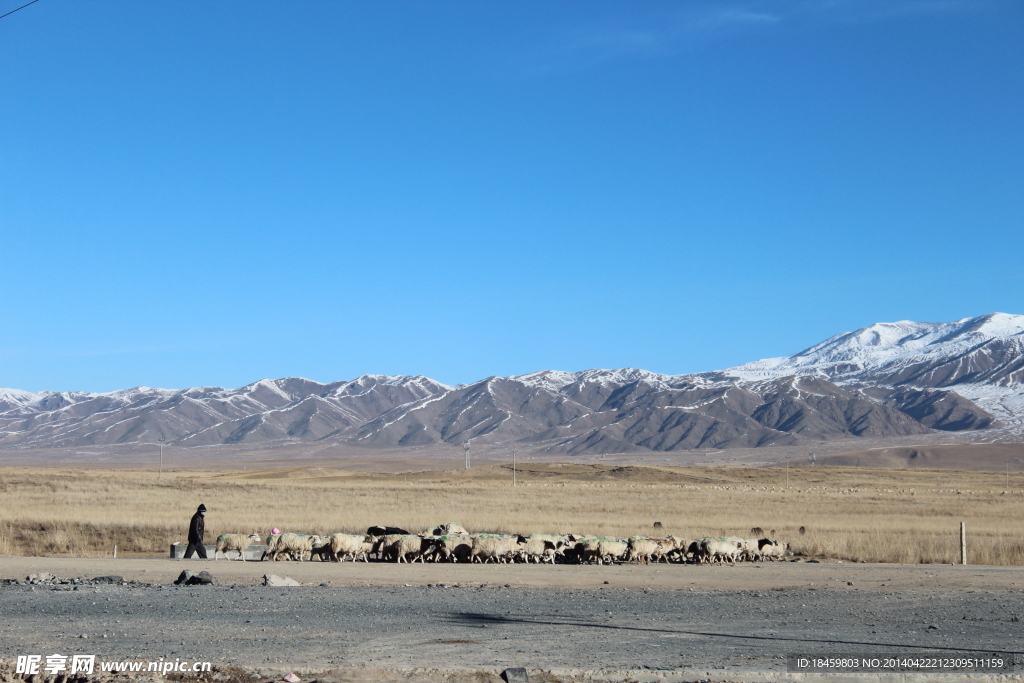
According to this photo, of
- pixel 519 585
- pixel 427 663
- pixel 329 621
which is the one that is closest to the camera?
pixel 427 663

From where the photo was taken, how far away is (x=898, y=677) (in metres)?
9.88

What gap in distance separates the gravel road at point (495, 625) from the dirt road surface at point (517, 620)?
0.12 ft

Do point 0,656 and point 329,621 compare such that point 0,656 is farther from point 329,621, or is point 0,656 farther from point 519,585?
point 519,585

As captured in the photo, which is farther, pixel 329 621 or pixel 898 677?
pixel 329 621

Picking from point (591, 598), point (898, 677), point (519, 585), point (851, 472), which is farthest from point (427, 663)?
point (851, 472)

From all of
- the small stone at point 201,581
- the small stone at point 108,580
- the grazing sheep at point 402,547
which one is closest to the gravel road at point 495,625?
the small stone at point 201,581

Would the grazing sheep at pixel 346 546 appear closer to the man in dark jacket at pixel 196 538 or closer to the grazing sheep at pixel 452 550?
the grazing sheep at pixel 452 550

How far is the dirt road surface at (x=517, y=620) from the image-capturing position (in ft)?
35.3

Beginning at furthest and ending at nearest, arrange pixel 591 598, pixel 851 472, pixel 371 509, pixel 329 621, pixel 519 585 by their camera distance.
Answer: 1. pixel 851 472
2. pixel 371 509
3. pixel 519 585
4. pixel 591 598
5. pixel 329 621

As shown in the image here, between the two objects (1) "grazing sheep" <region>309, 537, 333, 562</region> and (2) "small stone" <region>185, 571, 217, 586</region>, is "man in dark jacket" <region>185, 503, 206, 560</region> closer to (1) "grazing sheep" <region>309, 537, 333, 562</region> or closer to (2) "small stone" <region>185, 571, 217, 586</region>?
(1) "grazing sheep" <region>309, 537, 333, 562</region>

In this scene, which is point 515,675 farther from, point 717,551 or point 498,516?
point 498,516

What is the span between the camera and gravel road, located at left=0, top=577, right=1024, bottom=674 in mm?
11016

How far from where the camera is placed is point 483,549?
24359 millimetres

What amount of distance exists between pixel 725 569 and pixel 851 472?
99283 mm
